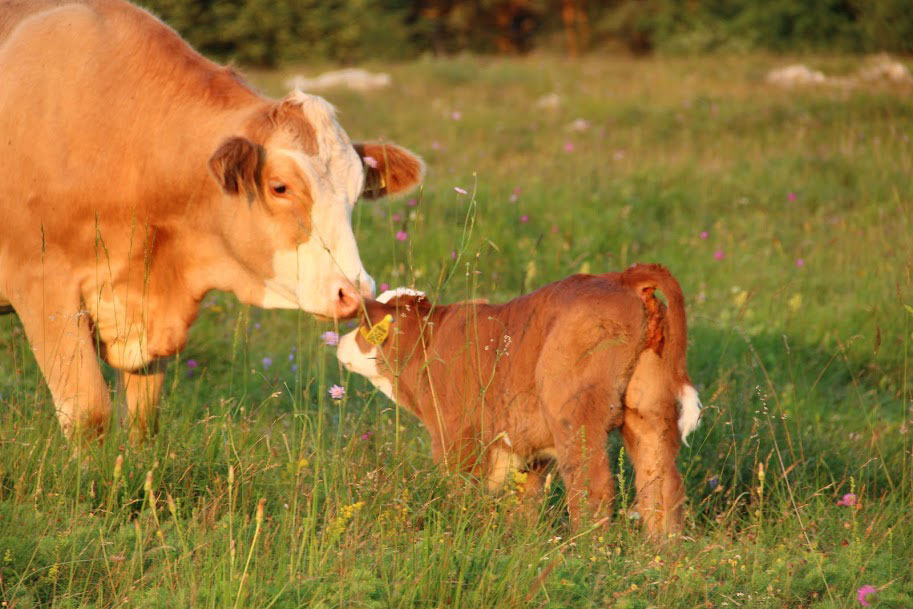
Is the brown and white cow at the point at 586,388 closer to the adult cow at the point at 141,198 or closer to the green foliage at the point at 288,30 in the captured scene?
the adult cow at the point at 141,198

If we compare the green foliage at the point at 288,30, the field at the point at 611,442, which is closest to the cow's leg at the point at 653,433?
the field at the point at 611,442

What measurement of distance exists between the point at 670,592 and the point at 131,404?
2.66 m

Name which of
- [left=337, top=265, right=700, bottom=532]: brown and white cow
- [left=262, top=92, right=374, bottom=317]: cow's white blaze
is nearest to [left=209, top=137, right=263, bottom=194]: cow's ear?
[left=262, top=92, right=374, bottom=317]: cow's white blaze

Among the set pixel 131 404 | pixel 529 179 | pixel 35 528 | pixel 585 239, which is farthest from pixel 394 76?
pixel 35 528

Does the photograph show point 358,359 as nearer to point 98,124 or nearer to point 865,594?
point 98,124

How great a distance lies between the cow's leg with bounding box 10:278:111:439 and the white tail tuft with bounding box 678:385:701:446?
2.23 meters

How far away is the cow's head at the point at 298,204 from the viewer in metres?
4.19

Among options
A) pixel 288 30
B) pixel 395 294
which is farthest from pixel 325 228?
pixel 288 30

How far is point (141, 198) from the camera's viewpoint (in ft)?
14.8

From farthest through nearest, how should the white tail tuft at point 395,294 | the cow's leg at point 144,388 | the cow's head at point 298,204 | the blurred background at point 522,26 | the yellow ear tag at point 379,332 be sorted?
the blurred background at point 522,26, the cow's leg at point 144,388, the white tail tuft at point 395,294, the cow's head at point 298,204, the yellow ear tag at point 379,332

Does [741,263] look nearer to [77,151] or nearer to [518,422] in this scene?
[518,422]

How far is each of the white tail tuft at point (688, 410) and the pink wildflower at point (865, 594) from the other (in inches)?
37.1

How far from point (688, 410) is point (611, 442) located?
1080 mm

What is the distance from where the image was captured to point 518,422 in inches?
170
